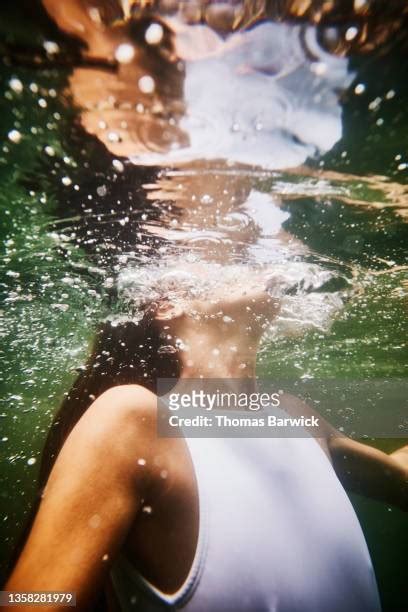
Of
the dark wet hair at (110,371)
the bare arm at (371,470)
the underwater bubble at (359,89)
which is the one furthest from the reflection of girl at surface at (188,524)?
the underwater bubble at (359,89)

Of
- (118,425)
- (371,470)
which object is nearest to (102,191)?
(118,425)

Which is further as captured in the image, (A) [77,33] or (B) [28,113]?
(B) [28,113]

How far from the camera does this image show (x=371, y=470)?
3.71m

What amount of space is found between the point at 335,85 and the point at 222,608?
370cm

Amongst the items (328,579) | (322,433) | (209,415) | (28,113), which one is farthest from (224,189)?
(328,579)

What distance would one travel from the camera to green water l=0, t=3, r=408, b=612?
8.66 feet

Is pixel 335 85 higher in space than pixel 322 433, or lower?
higher

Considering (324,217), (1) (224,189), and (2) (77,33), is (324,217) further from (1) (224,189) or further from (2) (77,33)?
(2) (77,33)

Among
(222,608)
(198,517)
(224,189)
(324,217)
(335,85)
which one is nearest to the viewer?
(222,608)

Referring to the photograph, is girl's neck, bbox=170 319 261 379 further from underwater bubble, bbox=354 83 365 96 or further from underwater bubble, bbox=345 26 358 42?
underwater bubble, bbox=345 26 358 42

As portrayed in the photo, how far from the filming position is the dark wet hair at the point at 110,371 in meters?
3.32

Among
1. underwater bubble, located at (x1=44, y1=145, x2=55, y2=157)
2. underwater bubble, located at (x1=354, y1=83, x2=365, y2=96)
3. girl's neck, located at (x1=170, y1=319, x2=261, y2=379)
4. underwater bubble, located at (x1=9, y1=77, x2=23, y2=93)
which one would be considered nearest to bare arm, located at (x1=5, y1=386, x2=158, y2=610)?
girl's neck, located at (x1=170, y1=319, x2=261, y2=379)

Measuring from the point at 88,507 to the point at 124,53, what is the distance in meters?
2.88

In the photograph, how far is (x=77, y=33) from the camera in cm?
211
